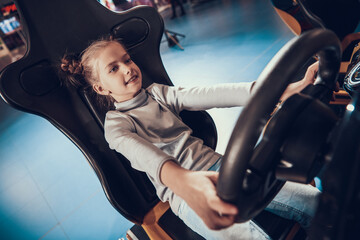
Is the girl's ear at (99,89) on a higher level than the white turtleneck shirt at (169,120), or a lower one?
higher

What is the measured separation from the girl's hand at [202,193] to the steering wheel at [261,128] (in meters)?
0.02

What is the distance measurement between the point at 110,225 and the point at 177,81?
1835 mm

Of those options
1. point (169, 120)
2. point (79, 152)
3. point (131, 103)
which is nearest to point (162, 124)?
point (169, 120)

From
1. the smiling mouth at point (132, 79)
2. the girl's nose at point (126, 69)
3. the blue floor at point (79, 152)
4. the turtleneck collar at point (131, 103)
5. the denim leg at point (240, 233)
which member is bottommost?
the blue floor at point (79, 152)

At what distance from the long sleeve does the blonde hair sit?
216mm

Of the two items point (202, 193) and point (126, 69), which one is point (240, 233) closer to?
point (202, 193)

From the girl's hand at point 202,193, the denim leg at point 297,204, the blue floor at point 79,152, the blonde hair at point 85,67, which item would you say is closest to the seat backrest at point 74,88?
the blonde hair at point 85,67

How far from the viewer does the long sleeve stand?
73cm

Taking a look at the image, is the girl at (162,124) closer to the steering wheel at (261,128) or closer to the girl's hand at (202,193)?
the girl's hand at (202,193)

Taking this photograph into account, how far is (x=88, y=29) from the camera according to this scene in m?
0.77

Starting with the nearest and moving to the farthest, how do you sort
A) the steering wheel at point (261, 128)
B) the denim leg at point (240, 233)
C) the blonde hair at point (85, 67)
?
the steering wheel at point (261, 128), the denim leg at point (240, 233), the blonde hair at point (85, 67)

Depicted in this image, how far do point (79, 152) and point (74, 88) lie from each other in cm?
155

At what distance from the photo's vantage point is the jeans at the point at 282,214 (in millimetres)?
575

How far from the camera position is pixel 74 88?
754 mm
